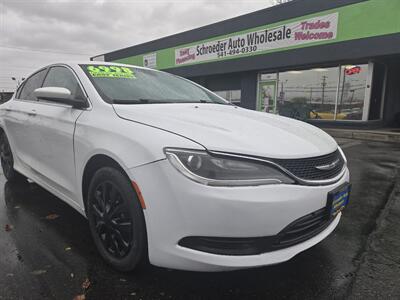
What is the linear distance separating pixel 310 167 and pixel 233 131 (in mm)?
529

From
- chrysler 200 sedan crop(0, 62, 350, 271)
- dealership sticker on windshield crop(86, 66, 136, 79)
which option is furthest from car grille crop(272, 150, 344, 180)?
dealership sticker on windshield crop(86, 66, 136, 79)

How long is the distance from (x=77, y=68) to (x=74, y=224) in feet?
4.81

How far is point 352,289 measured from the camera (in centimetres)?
199

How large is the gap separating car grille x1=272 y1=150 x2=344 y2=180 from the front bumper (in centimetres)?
11

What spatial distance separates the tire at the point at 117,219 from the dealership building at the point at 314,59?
10418mm

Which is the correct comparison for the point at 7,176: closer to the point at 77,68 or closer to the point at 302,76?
the point at 77,68

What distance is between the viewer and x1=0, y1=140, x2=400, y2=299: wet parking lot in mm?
Result: 1934

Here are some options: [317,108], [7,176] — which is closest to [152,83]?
[7,176]

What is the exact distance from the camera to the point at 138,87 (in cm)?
277

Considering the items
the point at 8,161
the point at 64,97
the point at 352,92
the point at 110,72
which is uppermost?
the point at 110,72

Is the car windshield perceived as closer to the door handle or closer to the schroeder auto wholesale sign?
the door handle

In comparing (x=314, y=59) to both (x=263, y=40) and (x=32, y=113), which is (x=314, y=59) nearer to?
(x=263, y=40)

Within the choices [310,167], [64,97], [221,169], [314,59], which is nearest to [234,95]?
[314,59]

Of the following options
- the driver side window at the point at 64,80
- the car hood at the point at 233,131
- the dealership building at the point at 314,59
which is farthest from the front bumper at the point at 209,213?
the dealership building at the point at 314,59
